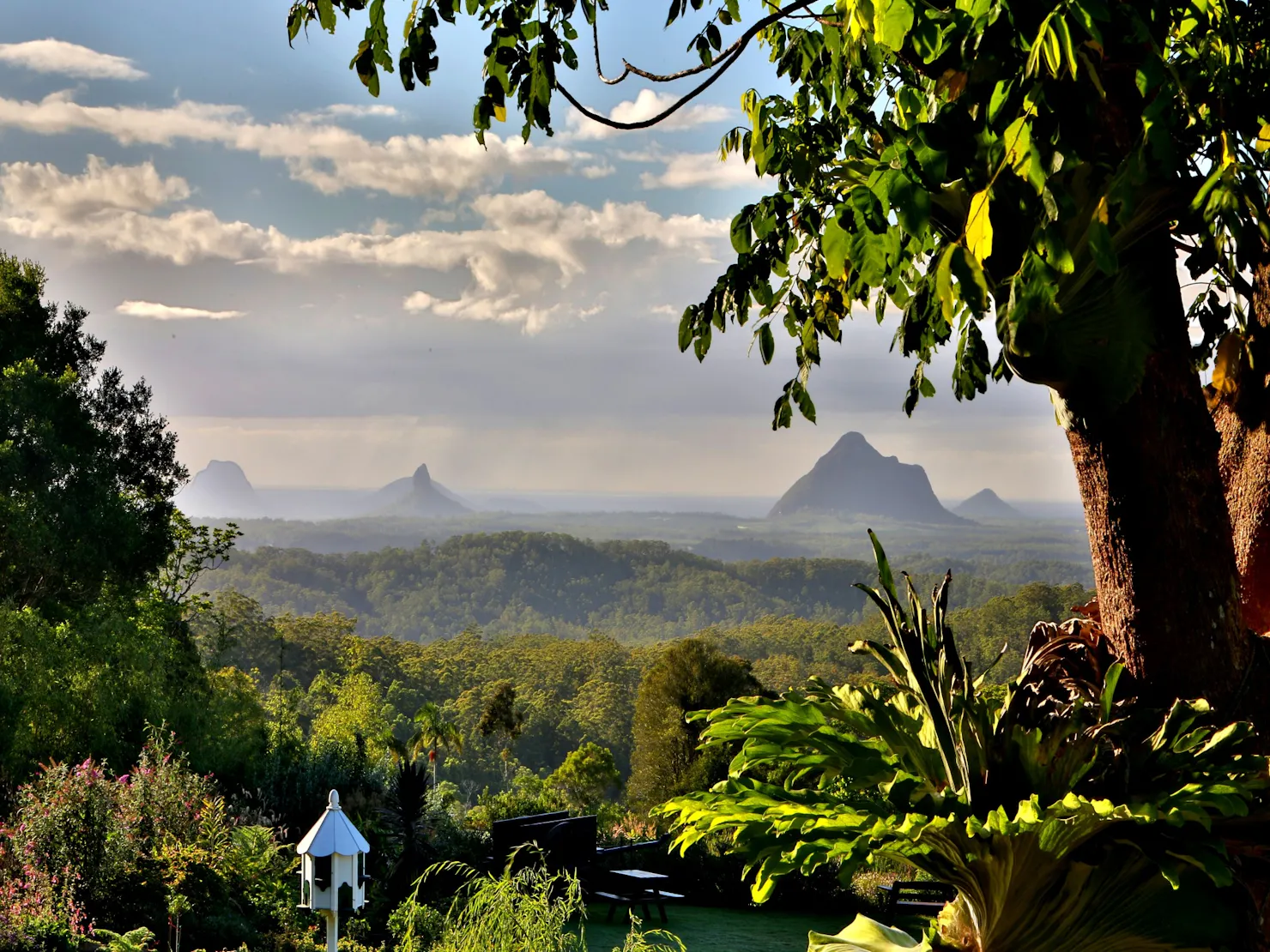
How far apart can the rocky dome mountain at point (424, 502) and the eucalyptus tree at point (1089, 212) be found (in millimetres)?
169408

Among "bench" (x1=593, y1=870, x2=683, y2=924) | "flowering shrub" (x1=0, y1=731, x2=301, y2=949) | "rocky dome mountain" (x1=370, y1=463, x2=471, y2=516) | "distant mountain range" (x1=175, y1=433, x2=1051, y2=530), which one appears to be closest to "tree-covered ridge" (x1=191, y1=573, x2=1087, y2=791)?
"bench" (x1=593, y1=870, x2=683, y2=924)

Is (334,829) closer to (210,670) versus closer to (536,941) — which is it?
(536,941)

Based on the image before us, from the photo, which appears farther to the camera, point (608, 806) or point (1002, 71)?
point (608, 806)

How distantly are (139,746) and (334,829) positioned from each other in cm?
577

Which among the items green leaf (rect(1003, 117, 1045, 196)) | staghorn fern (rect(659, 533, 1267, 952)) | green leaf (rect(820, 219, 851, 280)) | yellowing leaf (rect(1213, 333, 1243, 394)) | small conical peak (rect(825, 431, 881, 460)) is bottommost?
staghorn fern (rect(659, 533, 1267, 952))

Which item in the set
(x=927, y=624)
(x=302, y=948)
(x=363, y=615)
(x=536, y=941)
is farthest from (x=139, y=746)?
(x=363, y=615)

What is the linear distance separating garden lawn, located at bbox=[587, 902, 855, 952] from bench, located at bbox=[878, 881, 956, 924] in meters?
0.46

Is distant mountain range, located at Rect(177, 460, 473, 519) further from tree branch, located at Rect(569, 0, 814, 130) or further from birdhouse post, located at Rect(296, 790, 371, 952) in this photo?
tree branch, located at Rect(569, 0, 814, 130)

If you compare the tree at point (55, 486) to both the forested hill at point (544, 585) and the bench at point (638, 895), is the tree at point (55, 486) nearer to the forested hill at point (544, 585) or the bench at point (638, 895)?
the bench at point (638, 895)

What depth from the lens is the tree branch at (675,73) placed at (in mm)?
1854

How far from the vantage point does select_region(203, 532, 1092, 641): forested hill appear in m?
65.0

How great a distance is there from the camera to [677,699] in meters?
13.0

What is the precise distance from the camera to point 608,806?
11906mm

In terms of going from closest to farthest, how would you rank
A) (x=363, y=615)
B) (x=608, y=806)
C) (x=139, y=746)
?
(x=139, y=746) < (x=608, y=806) < (x=363, y=615)
